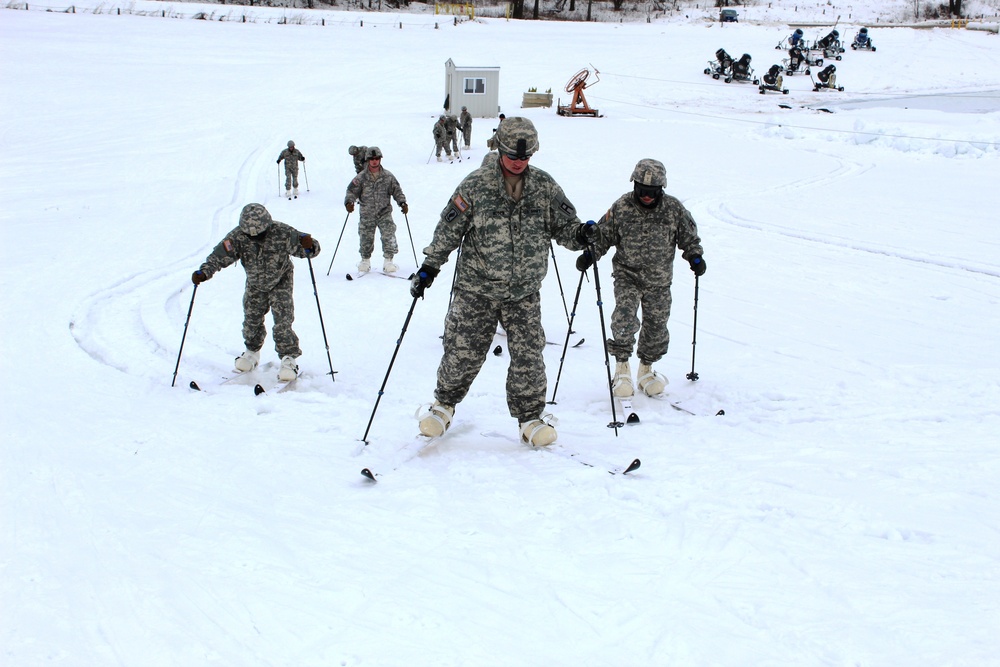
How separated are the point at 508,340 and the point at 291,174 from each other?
13.4m

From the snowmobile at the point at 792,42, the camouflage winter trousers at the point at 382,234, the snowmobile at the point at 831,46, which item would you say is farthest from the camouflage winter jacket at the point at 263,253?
the snowmobile at the point at 831,46

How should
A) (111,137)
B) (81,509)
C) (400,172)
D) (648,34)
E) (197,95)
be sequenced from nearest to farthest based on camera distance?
(81,509) → (400,172) → (111,137) → (197,95) → (648,34)

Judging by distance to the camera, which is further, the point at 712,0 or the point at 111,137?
the point at 712,0

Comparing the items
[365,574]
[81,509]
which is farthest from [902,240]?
[81,509]

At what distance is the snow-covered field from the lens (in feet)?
10.4

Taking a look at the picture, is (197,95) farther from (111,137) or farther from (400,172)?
(400,172)

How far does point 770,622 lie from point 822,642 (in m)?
0.22

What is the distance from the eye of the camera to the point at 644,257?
19.7 feet

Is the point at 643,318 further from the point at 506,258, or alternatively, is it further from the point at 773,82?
the point at 773,82

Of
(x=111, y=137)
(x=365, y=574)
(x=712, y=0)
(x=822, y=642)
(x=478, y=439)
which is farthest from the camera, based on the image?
(x=712, y=0)

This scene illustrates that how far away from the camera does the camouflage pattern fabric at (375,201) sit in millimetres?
10906

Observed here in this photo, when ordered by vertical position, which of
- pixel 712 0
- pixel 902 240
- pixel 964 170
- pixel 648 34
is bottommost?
pixel 902 240

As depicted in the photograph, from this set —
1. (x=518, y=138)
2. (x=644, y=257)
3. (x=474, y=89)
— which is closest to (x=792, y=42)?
(x=474, y=89)

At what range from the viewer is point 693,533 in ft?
12.5
